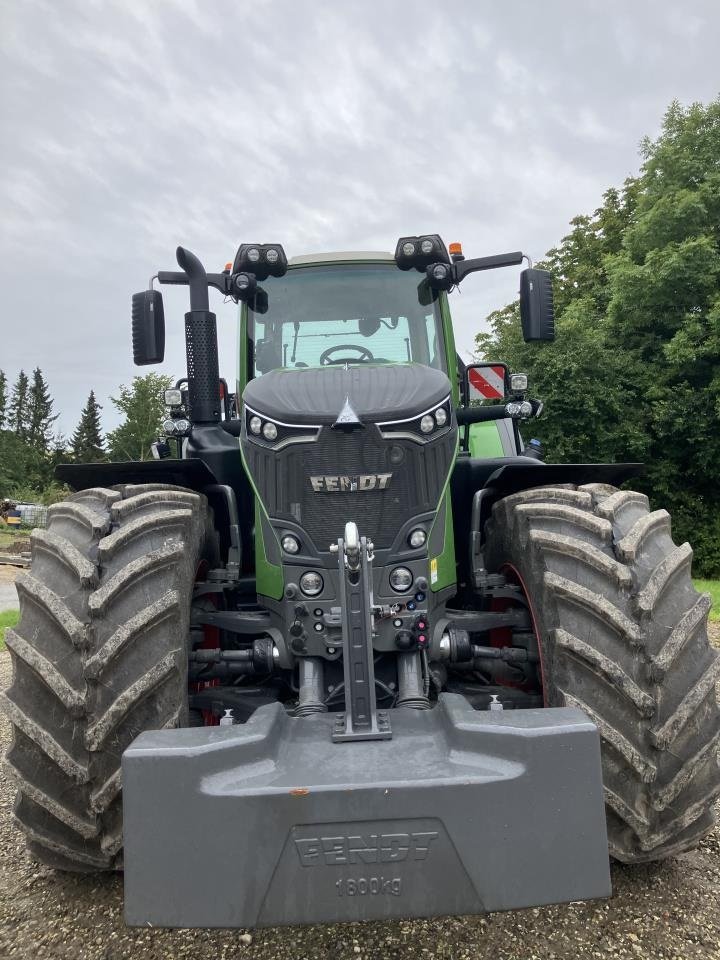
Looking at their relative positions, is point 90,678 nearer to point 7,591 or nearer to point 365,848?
point 365,848

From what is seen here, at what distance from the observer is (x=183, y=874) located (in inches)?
63.2

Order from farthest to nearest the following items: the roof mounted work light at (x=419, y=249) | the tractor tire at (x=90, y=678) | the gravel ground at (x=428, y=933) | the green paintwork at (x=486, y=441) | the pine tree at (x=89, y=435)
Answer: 1. the pine tree at (x=89, y=435)
2. the green paintwork at (x=486, y=441)
3. the roof mounted work light at (x=419, y=249)
4. the gravel ground at (x=428, y=933)
5. the tractor tire at (x=90, y=678)

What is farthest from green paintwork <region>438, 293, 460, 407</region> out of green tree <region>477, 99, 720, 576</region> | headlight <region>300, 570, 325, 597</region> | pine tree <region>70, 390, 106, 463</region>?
pine tree <region>70, 390, 106, 463</region>

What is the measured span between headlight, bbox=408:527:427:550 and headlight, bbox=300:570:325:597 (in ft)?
1.15

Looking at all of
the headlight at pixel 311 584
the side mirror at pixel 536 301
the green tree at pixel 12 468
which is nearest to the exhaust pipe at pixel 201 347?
the headlight at pixel 311 584

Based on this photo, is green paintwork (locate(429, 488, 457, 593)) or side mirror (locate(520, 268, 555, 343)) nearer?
green paintwork (locate(429, 488, 457, 593))

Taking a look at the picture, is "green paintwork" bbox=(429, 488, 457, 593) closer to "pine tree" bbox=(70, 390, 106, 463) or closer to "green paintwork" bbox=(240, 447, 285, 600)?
"green paintwork" bbox=(240, 447, 285, 600)

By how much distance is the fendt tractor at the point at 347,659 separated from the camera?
1.62 meters

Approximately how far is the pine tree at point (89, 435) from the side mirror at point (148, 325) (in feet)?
265

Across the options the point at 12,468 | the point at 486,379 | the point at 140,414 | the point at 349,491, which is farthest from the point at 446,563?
the point at 140,414

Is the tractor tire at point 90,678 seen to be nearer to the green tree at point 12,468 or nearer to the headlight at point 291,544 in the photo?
the headlight at point 291,544

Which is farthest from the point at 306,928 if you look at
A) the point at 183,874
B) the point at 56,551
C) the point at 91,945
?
the point at 56,551

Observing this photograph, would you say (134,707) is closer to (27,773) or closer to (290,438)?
(27,773)

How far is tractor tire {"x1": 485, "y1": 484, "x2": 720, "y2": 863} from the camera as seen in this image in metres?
2.04
